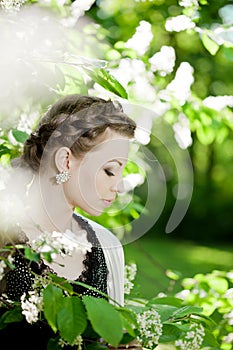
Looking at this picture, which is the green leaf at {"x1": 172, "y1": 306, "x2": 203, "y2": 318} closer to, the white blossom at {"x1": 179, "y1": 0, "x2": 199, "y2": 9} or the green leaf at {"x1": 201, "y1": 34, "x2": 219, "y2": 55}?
the green leaf at {"x1": 201, "y1": 34, "x2": 219, "y2": 55}

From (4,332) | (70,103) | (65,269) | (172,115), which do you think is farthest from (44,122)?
(172,115)

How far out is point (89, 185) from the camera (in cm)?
161

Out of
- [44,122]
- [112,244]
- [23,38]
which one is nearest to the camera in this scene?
[44,122]

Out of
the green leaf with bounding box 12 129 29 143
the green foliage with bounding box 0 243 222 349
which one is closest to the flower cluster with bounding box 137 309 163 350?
the green foliage with bounding box 0 243 222 349

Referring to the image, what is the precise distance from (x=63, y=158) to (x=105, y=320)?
51 centimetres

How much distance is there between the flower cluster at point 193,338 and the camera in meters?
1.52

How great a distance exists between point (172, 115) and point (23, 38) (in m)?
0.67

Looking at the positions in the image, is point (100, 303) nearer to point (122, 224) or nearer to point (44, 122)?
point (44, 122)

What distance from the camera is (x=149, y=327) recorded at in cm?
146

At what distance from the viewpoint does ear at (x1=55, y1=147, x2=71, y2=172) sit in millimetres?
1632

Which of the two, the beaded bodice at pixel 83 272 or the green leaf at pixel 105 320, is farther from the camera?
the beaded bodice at pixel 83 272

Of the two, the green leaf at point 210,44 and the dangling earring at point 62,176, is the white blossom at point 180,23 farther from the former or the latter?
the dangling earring at point 62,176

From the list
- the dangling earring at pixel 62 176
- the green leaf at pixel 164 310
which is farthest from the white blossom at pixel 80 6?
the green leaf at pixel 164 310

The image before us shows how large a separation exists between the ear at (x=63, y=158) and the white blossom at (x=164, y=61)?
74 centimetres
